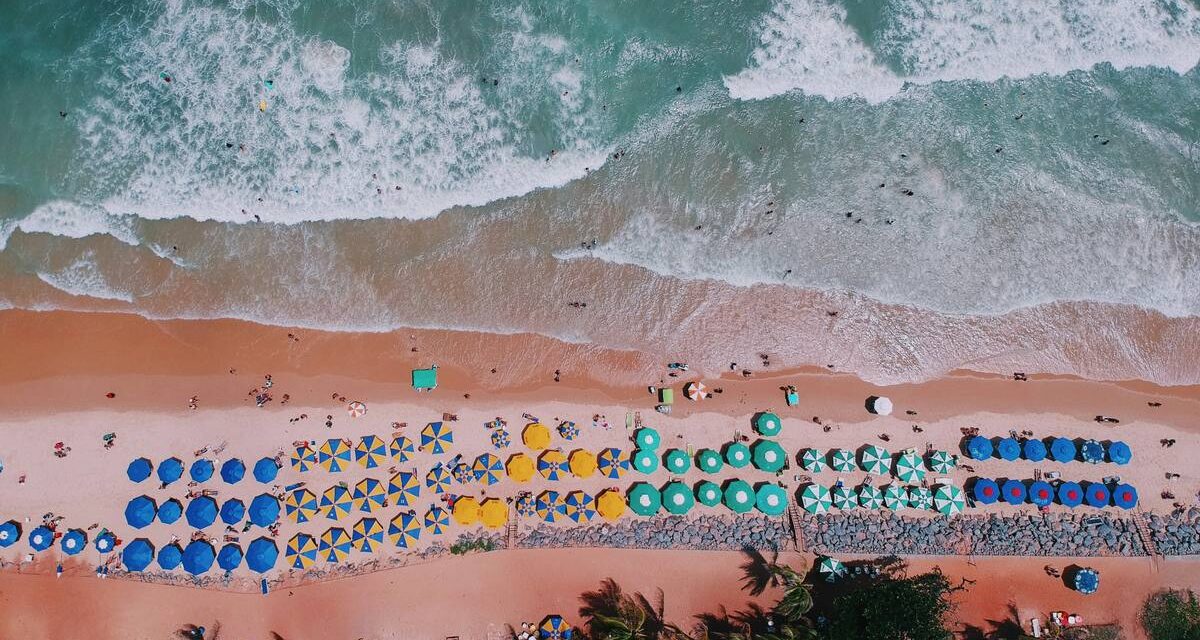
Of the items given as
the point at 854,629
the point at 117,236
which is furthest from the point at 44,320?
the point at 854,629

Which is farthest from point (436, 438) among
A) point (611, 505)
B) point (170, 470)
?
point (170, 470)

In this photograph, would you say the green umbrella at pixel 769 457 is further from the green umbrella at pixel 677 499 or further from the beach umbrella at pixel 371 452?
the beach umbrella at pixel 371 452

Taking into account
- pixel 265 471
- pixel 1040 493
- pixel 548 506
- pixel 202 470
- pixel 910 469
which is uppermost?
pixel 202 470

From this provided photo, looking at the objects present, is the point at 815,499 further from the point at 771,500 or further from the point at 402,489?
the point at 402,489

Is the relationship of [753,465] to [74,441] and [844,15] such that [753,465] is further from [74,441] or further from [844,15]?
[74,441]

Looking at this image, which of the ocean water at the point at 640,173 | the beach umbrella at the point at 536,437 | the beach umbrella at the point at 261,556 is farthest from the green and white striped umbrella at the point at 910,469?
the beach umbrella at the point at 261,556

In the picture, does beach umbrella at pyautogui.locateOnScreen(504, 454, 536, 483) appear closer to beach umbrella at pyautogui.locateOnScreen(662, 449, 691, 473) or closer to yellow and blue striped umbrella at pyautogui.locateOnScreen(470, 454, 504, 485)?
yellow and blue striped umbrella at pyautogui.locateOnScreen(470, 454, 504, 485)
